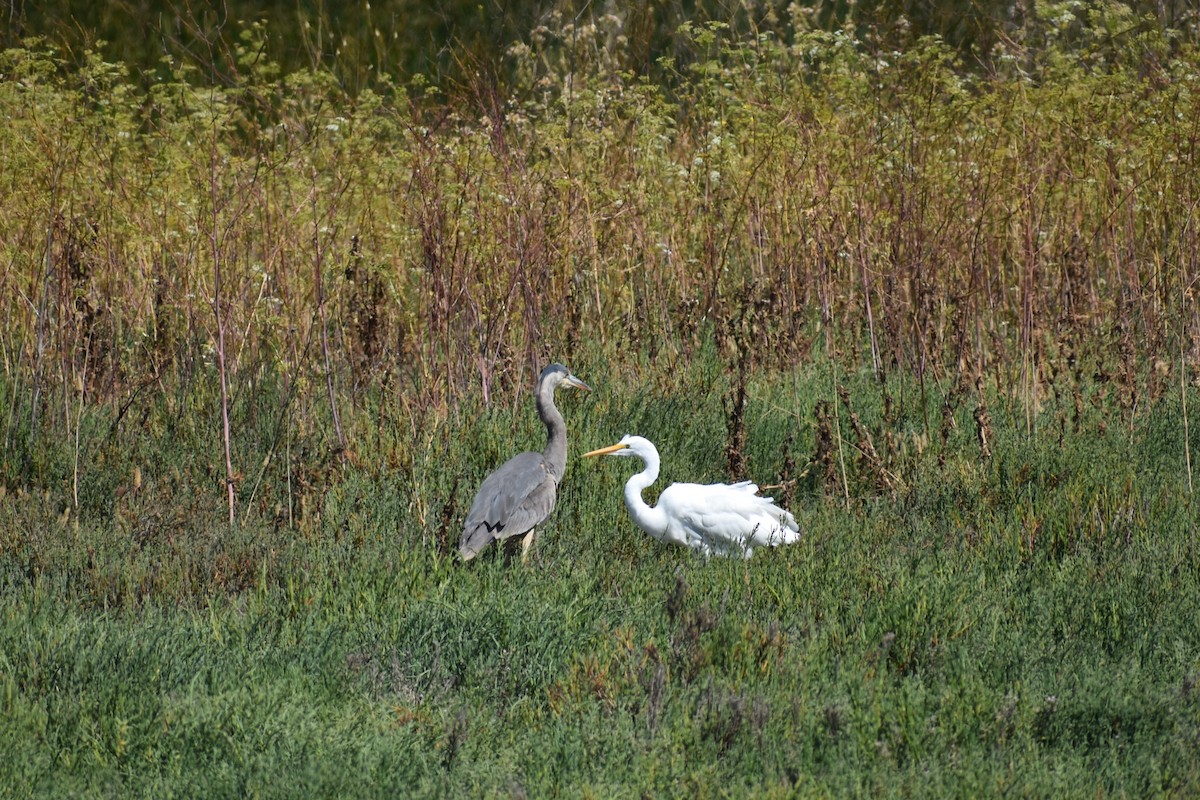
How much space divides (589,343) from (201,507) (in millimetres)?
2262

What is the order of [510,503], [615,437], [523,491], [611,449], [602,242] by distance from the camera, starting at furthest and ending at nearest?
[602,242], [615,437], [611,449], [523,491], [510,503]

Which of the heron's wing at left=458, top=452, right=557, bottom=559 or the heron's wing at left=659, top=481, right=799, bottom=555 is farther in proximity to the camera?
the heron's wing at left=659, top=481, right=799, bottom=555

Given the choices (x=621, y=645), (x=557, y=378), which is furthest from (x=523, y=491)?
(x=621, y=645)

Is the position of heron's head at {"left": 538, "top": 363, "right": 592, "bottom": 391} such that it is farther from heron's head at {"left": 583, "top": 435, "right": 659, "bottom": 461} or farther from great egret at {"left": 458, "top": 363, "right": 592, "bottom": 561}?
heron's head at {"left": 583, "top": 435, "right": 659, "bottom": 461}

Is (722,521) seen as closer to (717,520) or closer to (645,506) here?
(717,520)

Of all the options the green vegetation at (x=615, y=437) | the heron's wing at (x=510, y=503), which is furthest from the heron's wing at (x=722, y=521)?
the heron's wing at (x=510, y=503)

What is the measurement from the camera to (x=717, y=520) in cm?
523

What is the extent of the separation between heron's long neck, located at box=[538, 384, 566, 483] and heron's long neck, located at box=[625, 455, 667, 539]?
0.30 meters

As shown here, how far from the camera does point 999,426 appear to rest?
20.5 ft

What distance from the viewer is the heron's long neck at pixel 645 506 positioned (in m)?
5.28

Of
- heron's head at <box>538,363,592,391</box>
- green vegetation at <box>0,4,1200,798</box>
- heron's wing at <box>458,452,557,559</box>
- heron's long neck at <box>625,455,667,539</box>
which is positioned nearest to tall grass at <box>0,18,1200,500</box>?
green vegetation at <box>0,4,1200,798</box>

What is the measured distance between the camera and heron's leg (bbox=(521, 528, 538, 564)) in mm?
5144

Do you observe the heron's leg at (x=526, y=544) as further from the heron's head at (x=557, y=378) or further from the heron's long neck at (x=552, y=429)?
the heron's head at (x=557, y=378)

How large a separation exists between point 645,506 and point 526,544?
1.60 ft
